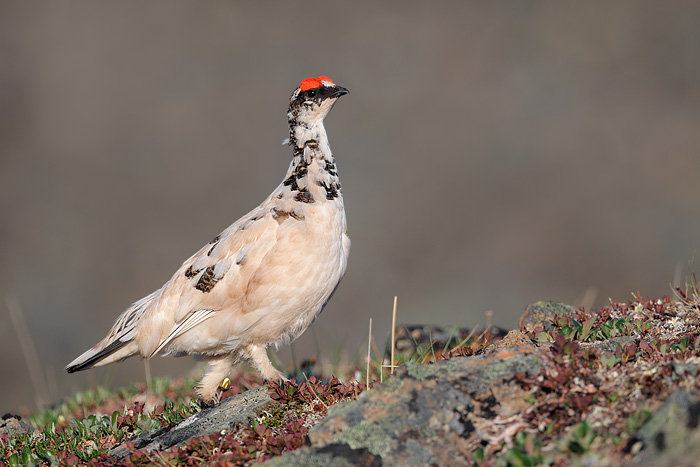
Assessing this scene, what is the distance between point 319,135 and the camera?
19.2 ft

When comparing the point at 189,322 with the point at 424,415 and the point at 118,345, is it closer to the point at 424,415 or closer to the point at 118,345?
the point at 118,345

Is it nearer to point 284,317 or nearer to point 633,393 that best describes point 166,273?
point 284,317

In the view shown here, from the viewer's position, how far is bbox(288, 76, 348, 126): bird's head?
19.2ft

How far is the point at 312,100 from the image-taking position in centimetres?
585

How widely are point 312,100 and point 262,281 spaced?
1748 mm

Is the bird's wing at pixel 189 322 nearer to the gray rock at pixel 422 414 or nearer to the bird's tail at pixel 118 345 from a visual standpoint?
the bird's tail at pixel 118 345

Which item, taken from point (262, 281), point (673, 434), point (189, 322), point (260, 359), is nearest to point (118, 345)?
point (189, 322)

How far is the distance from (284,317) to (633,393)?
2884 millimetres

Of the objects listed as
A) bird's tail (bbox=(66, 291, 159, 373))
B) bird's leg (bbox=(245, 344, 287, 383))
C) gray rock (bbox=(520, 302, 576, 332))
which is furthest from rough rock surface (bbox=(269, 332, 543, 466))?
bird's tail (bbox=(66, 291, 159, 373))

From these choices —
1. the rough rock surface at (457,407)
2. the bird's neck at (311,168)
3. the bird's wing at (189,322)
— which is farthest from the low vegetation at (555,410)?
the bird's neck at (311,168)

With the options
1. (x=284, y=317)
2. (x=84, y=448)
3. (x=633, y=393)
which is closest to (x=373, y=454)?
(x=633, y=393)

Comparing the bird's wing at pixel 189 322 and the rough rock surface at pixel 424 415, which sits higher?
the bird's wing at pixel 189 322

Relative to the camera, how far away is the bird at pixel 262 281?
5.20m

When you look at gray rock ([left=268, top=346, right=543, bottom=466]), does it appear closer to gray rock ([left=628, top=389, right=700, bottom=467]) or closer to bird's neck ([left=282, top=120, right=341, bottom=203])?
gray rock ([left=628, top=389, right=700, bottom=467])
